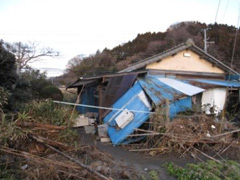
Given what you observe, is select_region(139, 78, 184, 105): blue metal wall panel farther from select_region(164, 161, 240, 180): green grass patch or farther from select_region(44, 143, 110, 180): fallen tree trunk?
select_region(44, 143, 110, 180): fallen tree trunk

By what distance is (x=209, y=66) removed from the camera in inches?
572

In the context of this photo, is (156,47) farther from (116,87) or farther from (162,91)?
(162,91)

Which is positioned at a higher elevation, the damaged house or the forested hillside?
the forested hillside

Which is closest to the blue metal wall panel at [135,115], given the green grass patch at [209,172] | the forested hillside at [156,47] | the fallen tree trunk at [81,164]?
the green grass patch at [209,172]

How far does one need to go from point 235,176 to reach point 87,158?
3317 mm

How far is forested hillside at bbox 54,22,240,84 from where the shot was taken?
2972 cm

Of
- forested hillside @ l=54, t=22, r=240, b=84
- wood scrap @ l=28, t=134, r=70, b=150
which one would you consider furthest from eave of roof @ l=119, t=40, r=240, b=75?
forested hillside @ l=54, t=22, r=240, b=84

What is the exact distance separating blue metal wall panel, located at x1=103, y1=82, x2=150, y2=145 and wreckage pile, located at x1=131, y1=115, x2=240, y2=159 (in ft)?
2.82

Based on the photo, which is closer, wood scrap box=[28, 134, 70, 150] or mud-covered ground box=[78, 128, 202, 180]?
wood scrap box=[28, 134, 70, 150]

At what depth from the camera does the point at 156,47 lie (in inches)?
1247

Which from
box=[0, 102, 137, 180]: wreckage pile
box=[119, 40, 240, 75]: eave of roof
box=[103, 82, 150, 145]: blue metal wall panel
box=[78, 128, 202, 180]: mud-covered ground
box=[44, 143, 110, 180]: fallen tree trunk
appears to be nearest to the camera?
box=[44, 143, 110, 180]: fallen tree trunk

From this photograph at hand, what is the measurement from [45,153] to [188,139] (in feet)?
13.6

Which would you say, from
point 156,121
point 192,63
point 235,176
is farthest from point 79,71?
point 235,176

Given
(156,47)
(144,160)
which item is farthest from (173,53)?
(156,47)
